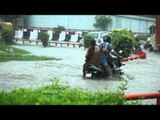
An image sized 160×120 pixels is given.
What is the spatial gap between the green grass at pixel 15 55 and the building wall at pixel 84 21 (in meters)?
0.41

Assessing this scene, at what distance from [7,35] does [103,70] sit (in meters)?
1.39

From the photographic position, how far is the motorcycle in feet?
17.0

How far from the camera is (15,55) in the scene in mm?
5246

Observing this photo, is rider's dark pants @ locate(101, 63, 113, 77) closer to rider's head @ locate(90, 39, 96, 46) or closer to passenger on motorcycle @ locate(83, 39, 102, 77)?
passenger on motorcycle @ locate(83, 39, 102, 77)

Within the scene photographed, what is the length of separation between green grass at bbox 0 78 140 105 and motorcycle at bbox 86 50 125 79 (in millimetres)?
516

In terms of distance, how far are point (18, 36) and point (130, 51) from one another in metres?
2.09

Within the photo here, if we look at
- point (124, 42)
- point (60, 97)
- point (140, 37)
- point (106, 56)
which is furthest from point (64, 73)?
point (124, 42)

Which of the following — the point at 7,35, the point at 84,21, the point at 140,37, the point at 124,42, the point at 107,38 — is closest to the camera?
the point at 7,35

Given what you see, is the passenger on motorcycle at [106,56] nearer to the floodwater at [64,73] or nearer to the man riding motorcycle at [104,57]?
the man riding motorcycle at [104,57]

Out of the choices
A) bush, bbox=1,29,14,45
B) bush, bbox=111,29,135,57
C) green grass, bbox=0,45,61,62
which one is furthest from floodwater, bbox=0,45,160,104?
bush, bbox=111,29,135,57

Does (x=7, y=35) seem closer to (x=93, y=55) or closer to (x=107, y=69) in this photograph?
(x=93, y=55)
